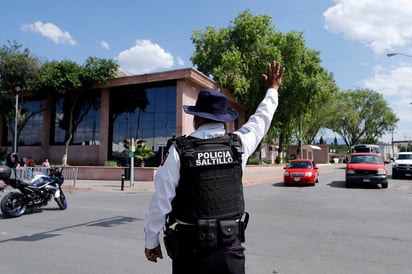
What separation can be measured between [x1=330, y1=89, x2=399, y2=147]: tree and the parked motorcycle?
61720 millimetres

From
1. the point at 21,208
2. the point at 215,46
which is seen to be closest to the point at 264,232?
the point at 21,208

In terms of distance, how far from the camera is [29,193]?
361 inches

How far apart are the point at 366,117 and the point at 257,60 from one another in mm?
→ 46619

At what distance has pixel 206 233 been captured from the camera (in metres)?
2.24

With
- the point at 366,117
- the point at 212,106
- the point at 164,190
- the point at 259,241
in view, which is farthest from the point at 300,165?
the point at 366,117

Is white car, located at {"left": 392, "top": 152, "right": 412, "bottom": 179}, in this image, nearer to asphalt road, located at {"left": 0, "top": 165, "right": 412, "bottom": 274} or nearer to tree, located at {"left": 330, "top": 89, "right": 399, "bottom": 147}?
asphalt road, located at {"left": 0, "top": 165, "right": 412, "bottom": 274}

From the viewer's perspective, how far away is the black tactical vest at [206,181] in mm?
2291

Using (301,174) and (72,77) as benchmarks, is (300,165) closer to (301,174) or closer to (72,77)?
(301,174)

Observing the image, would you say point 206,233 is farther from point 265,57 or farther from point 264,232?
point 265,57

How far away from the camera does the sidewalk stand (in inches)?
688

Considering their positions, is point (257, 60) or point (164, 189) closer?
point (164, 189)

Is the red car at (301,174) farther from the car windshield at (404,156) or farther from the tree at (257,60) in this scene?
the tree at (257,60)

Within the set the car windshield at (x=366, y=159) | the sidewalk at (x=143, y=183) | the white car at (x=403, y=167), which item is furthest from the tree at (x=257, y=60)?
the car windshield at (x=366, y=159)

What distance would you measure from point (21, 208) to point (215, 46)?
90.6 ft
